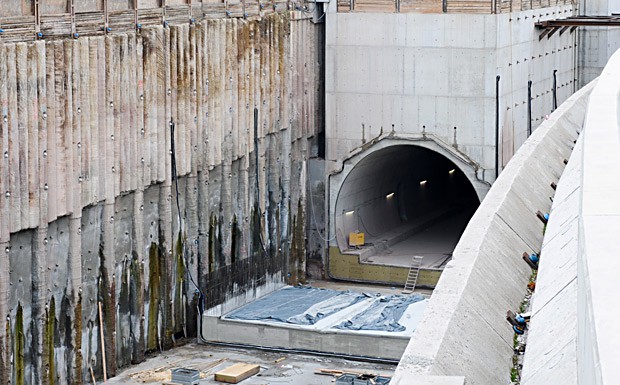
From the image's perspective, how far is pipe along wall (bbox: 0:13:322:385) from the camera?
77.4 ft

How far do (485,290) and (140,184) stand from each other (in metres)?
17.1

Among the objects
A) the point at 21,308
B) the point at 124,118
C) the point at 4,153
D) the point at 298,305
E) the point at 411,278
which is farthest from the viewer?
the point at 411,278

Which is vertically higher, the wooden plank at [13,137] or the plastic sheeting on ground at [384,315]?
the wooden plank at [13,137]

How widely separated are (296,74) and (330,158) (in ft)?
8.84

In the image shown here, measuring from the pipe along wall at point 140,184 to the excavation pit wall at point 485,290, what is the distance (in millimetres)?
9371

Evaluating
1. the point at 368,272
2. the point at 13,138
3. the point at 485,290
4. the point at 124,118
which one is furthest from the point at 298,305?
the point at 485,290

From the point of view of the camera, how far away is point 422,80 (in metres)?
36.1

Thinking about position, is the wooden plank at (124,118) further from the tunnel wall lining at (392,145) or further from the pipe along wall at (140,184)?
the tunnel wall lining at (392,145)

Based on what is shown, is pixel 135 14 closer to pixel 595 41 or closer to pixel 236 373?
pixel 236 373

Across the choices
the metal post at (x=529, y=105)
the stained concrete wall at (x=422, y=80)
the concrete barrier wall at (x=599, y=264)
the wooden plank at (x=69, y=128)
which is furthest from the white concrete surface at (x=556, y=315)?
the metal post at (x=529, y=105)

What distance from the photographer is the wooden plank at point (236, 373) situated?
85.0 ft

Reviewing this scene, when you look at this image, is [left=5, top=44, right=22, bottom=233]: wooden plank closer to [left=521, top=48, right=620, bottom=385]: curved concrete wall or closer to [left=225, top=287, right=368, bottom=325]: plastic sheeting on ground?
[left=225, top=287, right=368, bottom=325]: plastic sheeting on ground

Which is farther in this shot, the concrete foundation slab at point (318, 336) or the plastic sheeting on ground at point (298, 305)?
the plastic sheeting on ground at point (298, 305)

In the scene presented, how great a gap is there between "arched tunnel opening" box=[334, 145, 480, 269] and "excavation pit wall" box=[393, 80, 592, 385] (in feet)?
60.8
